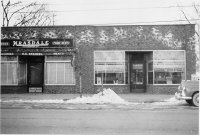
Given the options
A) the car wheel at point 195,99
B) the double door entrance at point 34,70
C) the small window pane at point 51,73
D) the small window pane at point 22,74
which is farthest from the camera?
the double door entrance at point 34,70

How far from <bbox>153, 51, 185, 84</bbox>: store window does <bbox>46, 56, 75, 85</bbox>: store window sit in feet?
20.4

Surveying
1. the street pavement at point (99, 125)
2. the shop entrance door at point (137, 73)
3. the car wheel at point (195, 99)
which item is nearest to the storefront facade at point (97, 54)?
the shop entrance door at point (137, 73)

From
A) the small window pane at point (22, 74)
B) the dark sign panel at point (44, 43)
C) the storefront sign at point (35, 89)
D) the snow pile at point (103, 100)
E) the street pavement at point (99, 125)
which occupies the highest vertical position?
the dark sign panel at point (44, 43)

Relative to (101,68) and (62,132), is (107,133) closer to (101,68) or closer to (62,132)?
(62,132)

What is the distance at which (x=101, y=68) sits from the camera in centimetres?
2122

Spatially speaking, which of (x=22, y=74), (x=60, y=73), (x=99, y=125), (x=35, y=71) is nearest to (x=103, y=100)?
(x=60, y=73)

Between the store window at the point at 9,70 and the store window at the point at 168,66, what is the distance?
10414 mm

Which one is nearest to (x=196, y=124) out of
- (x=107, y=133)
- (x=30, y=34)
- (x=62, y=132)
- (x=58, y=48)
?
(x=107, y=133)

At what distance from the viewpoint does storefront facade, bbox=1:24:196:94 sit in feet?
68.6

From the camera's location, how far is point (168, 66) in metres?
21.0

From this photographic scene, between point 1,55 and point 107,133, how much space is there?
15.8 meters

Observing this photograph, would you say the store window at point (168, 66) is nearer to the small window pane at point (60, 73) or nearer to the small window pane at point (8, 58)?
the small window pane at point (60, 73)

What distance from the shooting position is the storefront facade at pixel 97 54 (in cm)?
2091

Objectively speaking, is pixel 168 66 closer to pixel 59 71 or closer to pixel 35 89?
pixel 59 71
